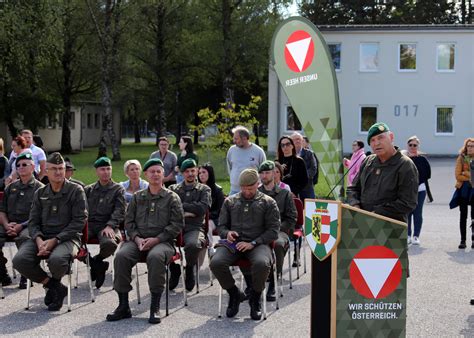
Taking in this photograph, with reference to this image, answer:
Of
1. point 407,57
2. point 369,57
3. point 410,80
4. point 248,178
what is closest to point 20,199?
point 248,178

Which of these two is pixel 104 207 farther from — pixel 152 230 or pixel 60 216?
pixel 152 230

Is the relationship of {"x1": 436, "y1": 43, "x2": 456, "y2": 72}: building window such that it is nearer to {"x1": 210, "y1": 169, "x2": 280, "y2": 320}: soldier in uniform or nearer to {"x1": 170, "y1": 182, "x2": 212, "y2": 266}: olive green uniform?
{"x1": 170, "y1": 182, "x2": 212, "y2": 266}: olive green uniform

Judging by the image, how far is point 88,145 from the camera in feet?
190

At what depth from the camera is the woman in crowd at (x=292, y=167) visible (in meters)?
9.84

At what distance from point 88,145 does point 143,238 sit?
5183cm

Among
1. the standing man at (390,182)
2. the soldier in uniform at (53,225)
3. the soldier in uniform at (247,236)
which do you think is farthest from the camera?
the soldier in uniform at (53,225)

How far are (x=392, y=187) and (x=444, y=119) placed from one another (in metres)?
30.6

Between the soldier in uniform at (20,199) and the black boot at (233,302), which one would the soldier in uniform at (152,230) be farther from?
the soldier in uniform at (20,199)

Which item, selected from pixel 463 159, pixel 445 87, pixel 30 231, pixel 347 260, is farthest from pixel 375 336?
pixel 445 87

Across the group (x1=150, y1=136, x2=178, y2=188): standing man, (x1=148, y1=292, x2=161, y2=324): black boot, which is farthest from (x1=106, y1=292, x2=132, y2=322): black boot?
(x1=150, y1=136, x2=178, y2=188): standing man

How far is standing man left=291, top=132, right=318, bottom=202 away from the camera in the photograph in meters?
10.4

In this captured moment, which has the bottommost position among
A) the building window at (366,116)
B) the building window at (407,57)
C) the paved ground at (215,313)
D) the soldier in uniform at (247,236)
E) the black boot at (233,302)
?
the paved ground at (215,313)

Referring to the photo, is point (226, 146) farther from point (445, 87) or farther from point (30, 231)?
point (445, 87)

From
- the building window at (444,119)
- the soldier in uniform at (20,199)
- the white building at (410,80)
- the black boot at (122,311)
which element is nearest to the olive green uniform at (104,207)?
the soldier in uniform at (20,199)
